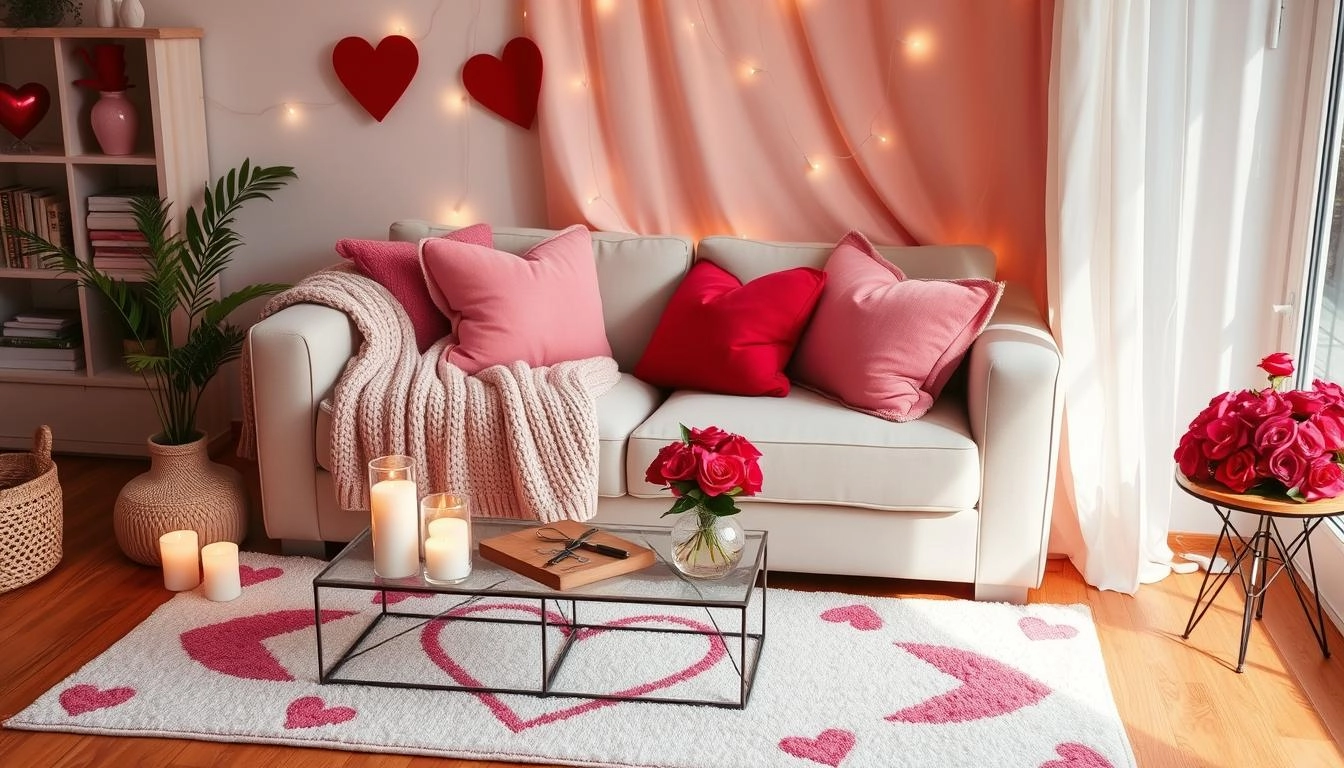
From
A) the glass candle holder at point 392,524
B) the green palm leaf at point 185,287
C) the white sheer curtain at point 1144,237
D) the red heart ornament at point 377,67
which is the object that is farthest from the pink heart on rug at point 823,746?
the red heart ornament at point 377,67

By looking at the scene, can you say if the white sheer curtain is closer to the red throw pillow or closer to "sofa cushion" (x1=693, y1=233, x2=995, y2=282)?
"sofa cushion" (x1=693, y1=233, x2=995, y2=282)

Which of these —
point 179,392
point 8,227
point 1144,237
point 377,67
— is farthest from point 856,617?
point 8,227

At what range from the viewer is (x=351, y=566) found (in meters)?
2.23

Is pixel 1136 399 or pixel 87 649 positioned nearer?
pixel 87 649

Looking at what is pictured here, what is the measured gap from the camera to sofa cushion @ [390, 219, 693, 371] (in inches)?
129

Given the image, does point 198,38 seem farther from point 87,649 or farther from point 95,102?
point 87,649

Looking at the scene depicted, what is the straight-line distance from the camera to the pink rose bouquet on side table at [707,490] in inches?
82.0

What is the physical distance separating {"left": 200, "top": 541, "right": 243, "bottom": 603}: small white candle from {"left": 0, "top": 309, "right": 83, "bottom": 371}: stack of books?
1346mm

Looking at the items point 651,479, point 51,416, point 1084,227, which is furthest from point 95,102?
point 1084,227

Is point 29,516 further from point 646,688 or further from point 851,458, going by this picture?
point 851,458

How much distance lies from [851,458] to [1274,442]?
0.82m

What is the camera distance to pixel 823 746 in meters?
2.14

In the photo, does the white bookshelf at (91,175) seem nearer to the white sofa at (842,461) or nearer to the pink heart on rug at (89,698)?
the white sofa at (842,461)

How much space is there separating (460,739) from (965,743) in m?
0.89
